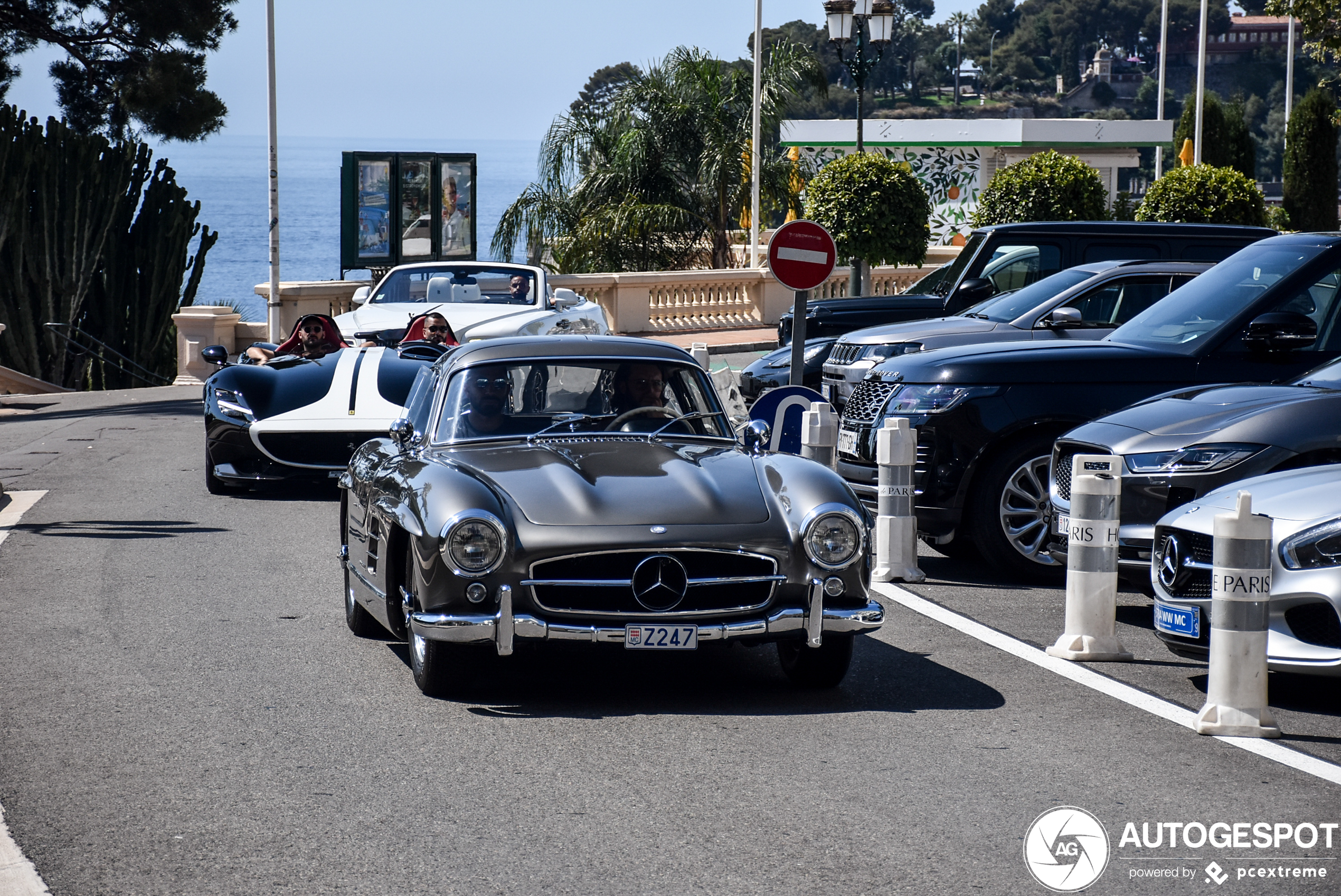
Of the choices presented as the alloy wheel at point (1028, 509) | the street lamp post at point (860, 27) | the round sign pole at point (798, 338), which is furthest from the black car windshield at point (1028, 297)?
the street lamp post at point (860, 27)

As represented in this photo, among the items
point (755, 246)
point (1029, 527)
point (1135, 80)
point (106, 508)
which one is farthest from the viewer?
point (1135, 80)

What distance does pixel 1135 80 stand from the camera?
6344 inches

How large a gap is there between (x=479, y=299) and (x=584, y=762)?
13.8 metres

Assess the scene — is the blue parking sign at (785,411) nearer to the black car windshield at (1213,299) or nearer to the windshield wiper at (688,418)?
the black car windshield at (1213,299)

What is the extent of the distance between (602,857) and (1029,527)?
539 centimetres

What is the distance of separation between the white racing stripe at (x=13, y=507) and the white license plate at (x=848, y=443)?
17.9 ft

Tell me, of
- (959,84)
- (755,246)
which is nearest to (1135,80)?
(959,84)

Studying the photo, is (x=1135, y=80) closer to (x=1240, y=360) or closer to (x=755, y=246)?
(x=755, y=246)

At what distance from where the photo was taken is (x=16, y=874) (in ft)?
15.2

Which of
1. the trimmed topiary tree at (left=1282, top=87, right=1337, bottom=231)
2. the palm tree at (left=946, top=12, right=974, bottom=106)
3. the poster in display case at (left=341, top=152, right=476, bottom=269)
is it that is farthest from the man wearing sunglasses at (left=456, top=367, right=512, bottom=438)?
Result: the palm tree at (left=946, top=12, right=974, bottom=106)

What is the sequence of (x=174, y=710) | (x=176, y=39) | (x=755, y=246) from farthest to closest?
1. (x=755, y=246)
2. (x=176, y=39)
3. (x=174, y=710)

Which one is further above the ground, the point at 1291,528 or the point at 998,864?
the point at 1291,528

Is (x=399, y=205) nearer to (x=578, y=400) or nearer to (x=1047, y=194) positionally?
(x=1047, y=194)

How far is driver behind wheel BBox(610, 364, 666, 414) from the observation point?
7.80m
